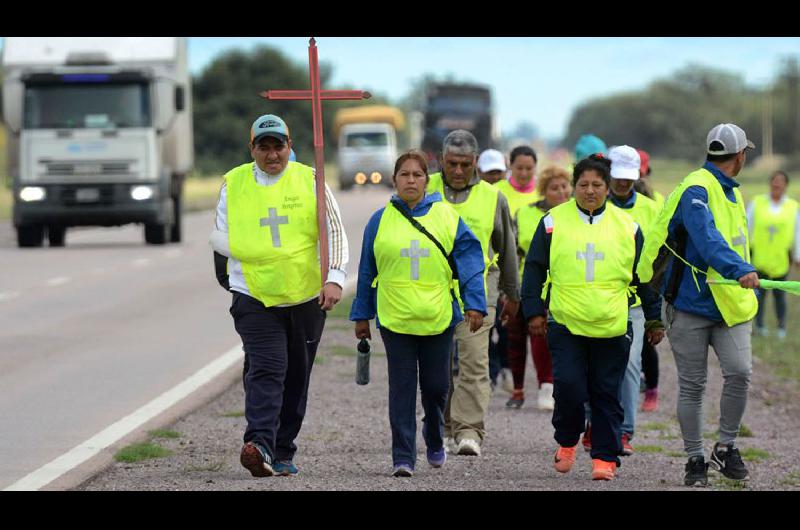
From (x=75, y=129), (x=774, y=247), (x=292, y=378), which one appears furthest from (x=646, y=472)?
(x=75, y=129)

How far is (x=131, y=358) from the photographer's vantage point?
46.3ft

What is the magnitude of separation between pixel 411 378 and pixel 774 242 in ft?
32.4

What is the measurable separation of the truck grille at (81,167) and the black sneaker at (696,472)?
20549mm

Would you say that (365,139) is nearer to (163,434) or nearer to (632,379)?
(163,434)

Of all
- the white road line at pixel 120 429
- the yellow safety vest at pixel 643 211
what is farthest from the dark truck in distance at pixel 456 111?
the yellow safety vest at pixel 643 211

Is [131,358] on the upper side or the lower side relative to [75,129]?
lower

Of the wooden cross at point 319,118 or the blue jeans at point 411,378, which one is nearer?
the wooden cross at point 319,118

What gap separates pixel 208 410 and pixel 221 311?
Result: 7231mm

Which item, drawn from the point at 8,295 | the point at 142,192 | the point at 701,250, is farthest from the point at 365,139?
the point at 701,250

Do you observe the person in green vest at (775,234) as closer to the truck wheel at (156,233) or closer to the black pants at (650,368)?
the black pants at (650,368)

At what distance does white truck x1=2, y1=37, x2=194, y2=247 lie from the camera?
2742cm

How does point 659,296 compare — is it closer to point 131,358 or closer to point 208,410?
point 208,410

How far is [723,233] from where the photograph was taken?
844 cm

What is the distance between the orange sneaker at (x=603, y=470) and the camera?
28.3ft
